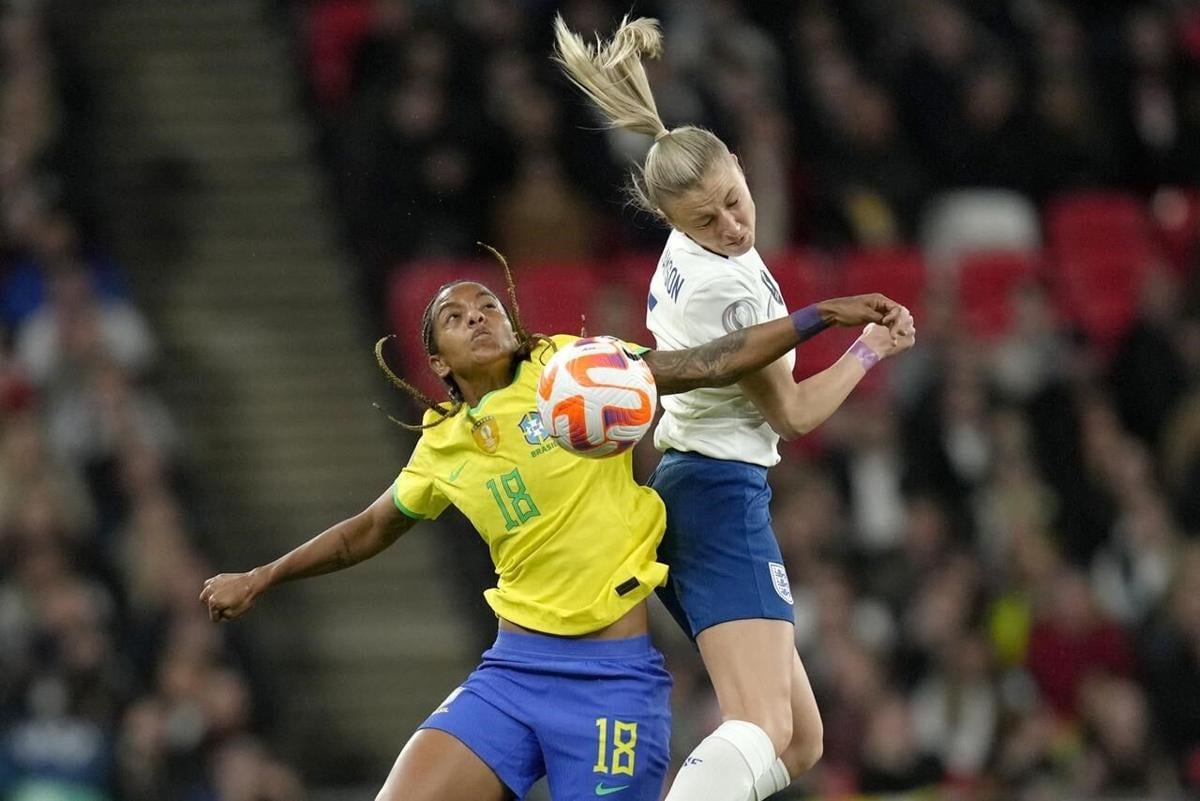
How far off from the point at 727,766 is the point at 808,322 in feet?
3.76

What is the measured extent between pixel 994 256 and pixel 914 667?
8.89 ft

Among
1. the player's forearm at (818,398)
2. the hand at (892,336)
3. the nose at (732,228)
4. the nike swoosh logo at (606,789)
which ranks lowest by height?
the nike swoosh logo at (606,789)

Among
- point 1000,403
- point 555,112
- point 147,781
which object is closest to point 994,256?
point 1000,403

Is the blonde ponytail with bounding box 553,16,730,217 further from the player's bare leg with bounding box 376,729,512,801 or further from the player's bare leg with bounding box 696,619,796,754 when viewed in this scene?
the player's bare leg with bounding box 376,729,512,801

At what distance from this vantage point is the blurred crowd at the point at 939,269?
10.4 meters

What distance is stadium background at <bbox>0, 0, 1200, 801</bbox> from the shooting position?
33.9 feet

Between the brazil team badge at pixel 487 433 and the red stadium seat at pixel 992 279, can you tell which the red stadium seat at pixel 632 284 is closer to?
the red stadium seat at pixel 992 279

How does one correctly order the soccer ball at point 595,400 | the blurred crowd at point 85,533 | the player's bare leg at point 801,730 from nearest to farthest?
1. the soccer ball at point 595,400
2. the player's bare leg at point 801,730
3. the blurred crowd at point 85,533

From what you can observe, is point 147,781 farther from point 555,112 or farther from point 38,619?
point 555,112

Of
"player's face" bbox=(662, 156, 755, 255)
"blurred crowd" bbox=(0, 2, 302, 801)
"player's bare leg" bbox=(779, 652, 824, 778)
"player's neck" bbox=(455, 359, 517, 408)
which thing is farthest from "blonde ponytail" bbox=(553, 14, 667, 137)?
"blurred crowd" bbox=(0, 2, 302, 801)

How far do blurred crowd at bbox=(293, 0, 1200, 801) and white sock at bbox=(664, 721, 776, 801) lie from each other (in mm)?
3935

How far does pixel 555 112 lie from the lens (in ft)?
39.8

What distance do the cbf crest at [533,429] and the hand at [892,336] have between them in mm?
872

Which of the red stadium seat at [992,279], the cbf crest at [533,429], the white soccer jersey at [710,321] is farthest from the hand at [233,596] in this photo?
the red stadium seat at [992,279]
